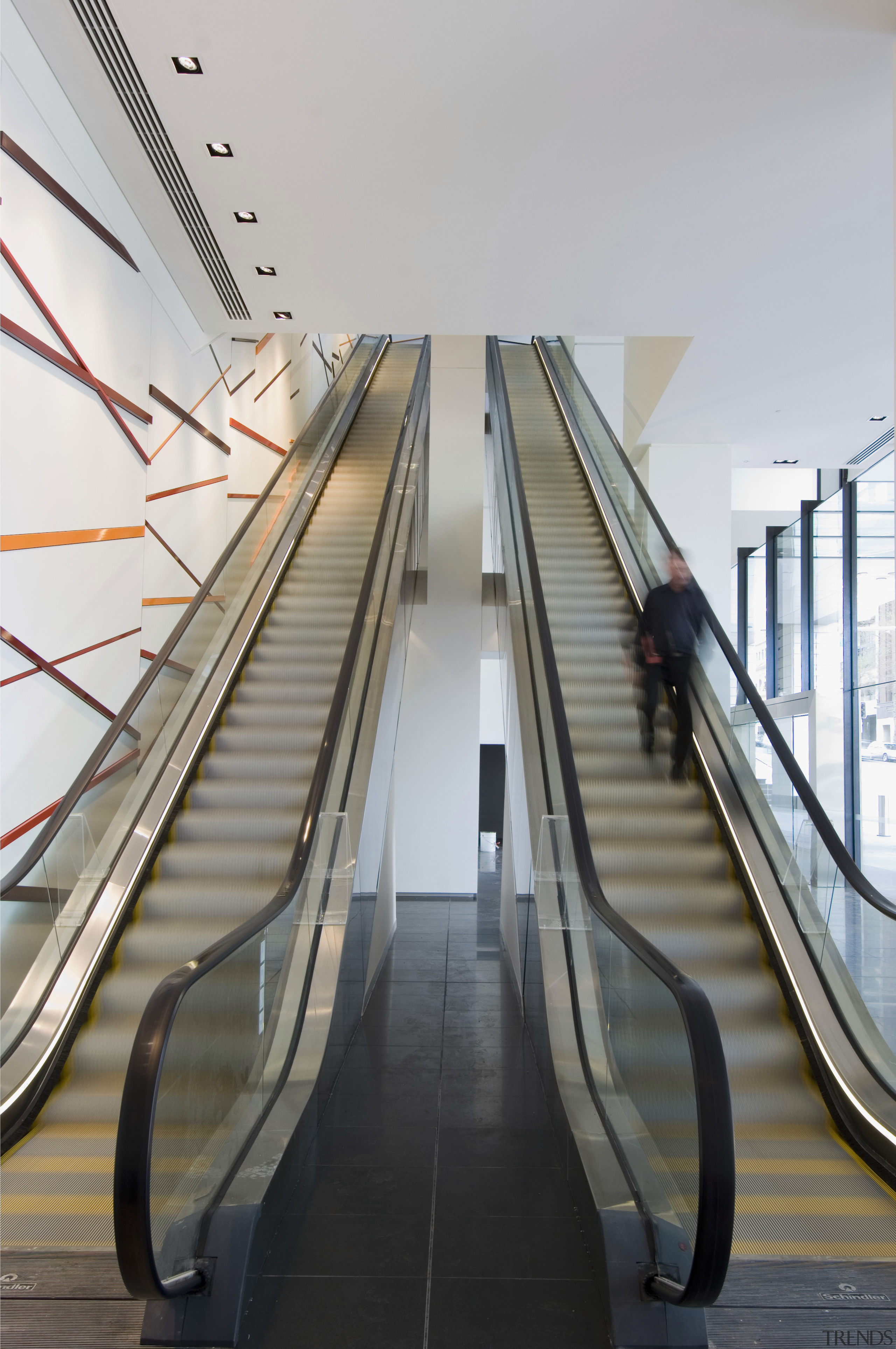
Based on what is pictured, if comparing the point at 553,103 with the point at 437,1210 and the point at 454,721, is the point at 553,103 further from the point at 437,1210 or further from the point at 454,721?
the point at 454,721

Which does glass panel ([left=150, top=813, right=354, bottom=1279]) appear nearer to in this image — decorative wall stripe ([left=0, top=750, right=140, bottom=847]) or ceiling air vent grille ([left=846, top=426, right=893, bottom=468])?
decorative wall stripe ([left=0, top=750, right=140, bottom=847])

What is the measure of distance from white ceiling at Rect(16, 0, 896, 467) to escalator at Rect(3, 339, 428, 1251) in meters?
2.17

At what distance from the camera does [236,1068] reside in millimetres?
3082

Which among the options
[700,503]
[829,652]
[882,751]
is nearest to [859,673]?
[829,652]

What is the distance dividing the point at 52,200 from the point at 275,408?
6.30 metres

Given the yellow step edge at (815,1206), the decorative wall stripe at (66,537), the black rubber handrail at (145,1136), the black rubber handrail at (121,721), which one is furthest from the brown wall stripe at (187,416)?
the yellow step edge at (815,1206)

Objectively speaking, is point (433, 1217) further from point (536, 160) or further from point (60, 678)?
point (536, 160)

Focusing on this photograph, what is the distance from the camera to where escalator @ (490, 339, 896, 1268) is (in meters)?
3.35

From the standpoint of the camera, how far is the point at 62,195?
17.0ft

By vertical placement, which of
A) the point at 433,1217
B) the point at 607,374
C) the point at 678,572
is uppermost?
the point at 607,374

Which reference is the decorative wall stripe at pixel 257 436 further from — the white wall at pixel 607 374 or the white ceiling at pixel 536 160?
the white wall at pixel 607 374

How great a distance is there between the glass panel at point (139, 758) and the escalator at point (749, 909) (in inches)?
91.4

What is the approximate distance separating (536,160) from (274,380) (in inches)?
246

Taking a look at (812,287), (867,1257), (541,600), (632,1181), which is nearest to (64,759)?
(541,600)
